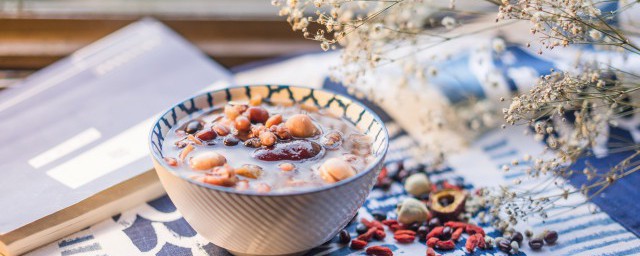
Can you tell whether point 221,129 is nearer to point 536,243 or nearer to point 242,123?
point 242,123

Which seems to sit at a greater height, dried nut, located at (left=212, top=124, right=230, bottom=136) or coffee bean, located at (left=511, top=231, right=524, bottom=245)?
dried nut, located at (left=212, top=124, right=230, bottom=136)

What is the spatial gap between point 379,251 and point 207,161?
259 millimetres

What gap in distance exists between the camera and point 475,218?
87 centimetres

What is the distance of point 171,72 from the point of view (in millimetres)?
1102

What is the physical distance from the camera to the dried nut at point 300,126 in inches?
29.9

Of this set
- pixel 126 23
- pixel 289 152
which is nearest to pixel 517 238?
pixel 289 152

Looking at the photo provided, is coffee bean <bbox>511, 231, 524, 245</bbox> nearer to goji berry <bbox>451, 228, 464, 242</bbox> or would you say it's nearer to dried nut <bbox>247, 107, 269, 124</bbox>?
Answer: goji berry <bbox>451, 228, 464, 242</bbox>

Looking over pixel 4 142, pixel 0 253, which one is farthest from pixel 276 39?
pixel 0 253

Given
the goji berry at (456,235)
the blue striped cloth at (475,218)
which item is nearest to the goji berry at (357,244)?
the blue striped cloth at (475,218)

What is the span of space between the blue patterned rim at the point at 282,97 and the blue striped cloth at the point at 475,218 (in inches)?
5.6

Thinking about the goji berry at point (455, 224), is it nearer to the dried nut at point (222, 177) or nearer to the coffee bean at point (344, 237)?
the coffee bean at point (344, 237)

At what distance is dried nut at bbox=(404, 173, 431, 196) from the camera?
36.2 inches

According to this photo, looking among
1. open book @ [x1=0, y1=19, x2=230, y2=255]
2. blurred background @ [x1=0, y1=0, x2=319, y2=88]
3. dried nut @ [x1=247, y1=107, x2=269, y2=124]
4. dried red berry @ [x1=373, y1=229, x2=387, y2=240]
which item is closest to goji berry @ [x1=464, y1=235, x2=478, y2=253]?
dried red berry @ [x1=373, y1=229, x2=387, y2=240]

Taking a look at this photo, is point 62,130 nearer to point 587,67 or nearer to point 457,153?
point 457,153
